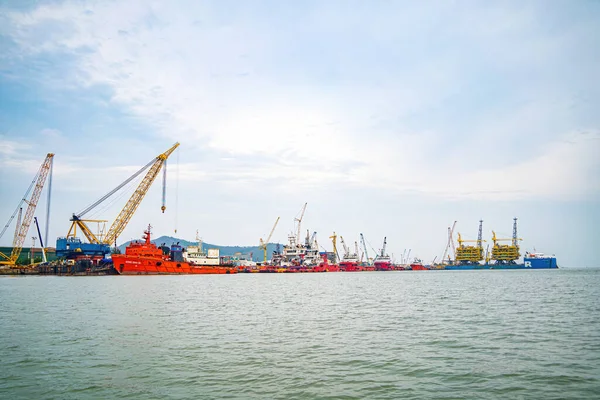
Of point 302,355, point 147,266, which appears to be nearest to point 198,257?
point 147,266

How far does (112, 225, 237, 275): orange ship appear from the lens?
10875 centimetres

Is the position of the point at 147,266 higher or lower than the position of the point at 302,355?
lower

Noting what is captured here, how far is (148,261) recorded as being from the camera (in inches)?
4397

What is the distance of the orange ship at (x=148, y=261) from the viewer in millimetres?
108750

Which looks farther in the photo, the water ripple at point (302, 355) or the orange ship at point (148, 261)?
the orange ship at point (148, 261)

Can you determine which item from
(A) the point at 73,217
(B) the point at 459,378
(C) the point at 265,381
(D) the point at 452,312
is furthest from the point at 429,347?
(A) the point at 73,217

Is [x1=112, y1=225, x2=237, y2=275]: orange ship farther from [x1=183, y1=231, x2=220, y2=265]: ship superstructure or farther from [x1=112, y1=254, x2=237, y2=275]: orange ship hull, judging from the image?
[x1=183, y1=231, x2=220, y2=265]: ship superstructure

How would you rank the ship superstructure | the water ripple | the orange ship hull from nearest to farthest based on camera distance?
the water ripple, the orange ship hull, the ship superstructure

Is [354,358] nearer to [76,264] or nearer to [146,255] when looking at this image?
[146,255]

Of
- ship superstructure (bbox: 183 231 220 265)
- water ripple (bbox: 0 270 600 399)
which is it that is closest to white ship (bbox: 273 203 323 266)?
ship superstructure (bbox: 183 231 220 265)

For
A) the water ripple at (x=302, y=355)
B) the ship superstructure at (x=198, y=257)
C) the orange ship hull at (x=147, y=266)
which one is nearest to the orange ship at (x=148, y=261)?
the orange ship hull at (x=147, y=266)

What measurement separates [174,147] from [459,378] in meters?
127

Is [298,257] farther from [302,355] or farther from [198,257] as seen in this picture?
[302,355]

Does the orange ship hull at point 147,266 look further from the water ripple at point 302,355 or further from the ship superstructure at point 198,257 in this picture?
the water ripple at point 302,355
